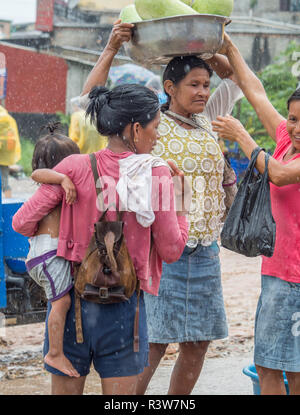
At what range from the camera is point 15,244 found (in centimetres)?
455

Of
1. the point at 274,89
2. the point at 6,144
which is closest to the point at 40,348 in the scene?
the point at 6,144

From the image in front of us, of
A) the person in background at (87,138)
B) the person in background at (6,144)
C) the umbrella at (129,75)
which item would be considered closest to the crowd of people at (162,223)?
the person in background at (87,138)

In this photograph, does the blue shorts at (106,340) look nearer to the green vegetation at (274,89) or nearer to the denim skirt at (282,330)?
the denim skirt at (282,330)

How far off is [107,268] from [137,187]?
0.34m

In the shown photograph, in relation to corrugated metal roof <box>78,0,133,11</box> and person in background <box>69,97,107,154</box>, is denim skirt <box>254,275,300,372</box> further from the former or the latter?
corrugated metal roof <box>78,0,133,11</box>

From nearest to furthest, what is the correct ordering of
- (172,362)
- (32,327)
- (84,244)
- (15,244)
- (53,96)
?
(84,244) < (15,244) < (172,362) < (32,327) < (53,96)

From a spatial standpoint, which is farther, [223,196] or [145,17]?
[223,196]

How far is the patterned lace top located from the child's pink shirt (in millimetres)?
775

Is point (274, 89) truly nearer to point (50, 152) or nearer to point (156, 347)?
point (156, 347)

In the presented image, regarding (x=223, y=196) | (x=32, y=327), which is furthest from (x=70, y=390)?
(x=32, y=327)

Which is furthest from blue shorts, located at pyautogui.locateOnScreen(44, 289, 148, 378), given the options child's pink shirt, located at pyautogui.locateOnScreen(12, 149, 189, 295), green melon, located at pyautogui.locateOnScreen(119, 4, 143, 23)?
green melon, located at pyautogui.locateOnScreen(119, 4, 143, 23)

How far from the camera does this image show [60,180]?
2.62 meters

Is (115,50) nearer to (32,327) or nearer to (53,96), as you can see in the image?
(32,327)

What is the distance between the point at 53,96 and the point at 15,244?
19295 mm
